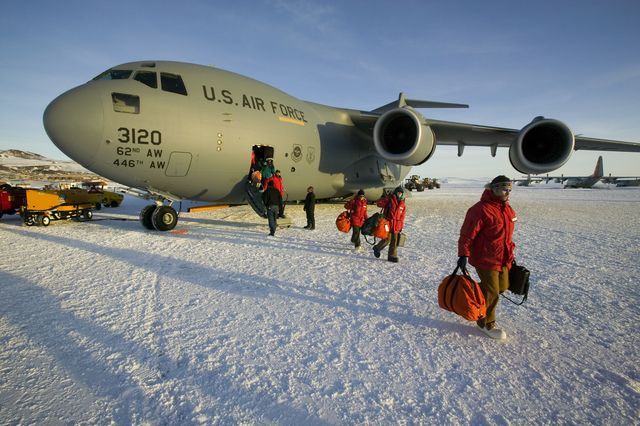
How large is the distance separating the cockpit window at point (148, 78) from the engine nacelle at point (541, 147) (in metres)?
9.82

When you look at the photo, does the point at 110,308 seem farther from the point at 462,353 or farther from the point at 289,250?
the point at 462,353

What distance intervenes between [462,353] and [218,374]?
2.05m

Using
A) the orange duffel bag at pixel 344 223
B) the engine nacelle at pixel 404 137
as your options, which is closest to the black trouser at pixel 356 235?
the orange duffel bag at pixel 344 223

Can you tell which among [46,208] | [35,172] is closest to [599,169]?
[46,208]

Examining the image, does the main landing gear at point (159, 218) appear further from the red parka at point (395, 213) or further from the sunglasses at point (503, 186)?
the sunglasses at point (503, 186)

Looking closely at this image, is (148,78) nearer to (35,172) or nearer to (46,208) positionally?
(46,208)

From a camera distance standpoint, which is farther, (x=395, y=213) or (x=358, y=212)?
(x=358, y=212)

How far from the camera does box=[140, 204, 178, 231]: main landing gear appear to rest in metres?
7.39

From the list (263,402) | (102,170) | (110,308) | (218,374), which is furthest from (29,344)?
(102,170)

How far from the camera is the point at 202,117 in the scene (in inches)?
267

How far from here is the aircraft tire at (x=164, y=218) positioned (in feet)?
24.2

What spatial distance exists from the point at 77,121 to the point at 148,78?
67.6 inches

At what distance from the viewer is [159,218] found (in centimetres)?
740

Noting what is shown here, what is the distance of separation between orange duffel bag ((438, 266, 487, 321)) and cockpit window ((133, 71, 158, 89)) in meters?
6.92
